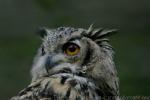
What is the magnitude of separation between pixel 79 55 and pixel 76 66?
77mm

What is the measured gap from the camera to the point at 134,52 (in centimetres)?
1020

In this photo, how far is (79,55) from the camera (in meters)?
6.29

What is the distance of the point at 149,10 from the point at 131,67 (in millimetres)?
1022

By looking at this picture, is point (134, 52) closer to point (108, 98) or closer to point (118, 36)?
point (118, 36)

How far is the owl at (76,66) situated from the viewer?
610 cm

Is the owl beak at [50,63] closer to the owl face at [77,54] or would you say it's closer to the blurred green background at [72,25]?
the owl face at [77,54]

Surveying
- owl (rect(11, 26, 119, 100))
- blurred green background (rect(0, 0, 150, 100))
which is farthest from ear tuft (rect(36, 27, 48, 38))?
blurred green background (rect(0, 0, 150, 100))

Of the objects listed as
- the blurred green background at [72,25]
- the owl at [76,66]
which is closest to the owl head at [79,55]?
the owl at [76,66]

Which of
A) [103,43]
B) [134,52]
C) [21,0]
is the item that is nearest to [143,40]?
[134,52]

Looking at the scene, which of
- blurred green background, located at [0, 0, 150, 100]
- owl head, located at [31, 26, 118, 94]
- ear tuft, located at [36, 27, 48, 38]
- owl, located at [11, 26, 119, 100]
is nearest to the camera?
owl, located at [11, 26, 119, 100]

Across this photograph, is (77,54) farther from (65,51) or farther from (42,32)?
(42,32)

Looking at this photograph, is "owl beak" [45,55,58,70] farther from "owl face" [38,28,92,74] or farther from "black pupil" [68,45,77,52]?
"black pupil" [68,45,77,52]

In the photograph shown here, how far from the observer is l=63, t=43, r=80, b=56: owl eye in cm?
631

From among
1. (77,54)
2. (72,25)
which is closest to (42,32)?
(77,54)
